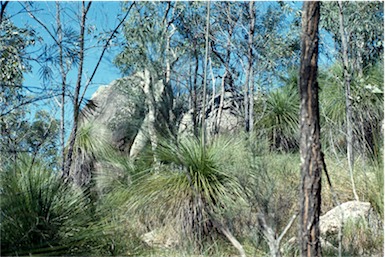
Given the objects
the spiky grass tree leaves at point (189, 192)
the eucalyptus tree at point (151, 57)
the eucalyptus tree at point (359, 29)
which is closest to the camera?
the spiky grass tree leaves at point (189, 192)

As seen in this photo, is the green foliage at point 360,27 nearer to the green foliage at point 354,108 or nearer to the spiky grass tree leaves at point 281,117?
the green foliage at point 354,108

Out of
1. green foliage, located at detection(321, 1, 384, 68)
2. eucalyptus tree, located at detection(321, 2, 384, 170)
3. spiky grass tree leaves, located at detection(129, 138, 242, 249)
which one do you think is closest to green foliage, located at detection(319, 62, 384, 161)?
eucalyptus tree, located at detection(321, 2, 384, 170)

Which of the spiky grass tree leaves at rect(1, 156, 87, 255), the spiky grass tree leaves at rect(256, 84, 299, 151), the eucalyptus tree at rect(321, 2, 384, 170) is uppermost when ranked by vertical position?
the eucalyptus tree at rect(321, 2, 384, 170)

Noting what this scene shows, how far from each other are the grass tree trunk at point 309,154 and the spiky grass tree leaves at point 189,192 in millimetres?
2222

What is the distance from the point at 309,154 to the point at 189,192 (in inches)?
107

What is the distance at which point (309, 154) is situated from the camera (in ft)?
11.0

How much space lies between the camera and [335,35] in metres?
10.6

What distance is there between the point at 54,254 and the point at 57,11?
14.0 feet

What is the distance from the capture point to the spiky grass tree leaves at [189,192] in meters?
5.78

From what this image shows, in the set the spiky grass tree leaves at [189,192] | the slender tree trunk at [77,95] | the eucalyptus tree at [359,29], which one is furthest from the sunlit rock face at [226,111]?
the spiky grass tree leaves at [189,192]

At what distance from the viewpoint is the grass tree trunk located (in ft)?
11.0

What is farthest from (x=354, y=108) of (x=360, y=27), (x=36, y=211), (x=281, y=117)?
(x=36, y=211)

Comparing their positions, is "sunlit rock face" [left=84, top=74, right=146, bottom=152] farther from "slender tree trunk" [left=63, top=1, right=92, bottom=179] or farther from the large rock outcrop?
"slender tree trunk" [left=63, top=1, right=92, bottom=179]

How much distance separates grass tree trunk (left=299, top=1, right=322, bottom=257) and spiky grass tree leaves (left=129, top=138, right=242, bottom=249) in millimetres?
2222
